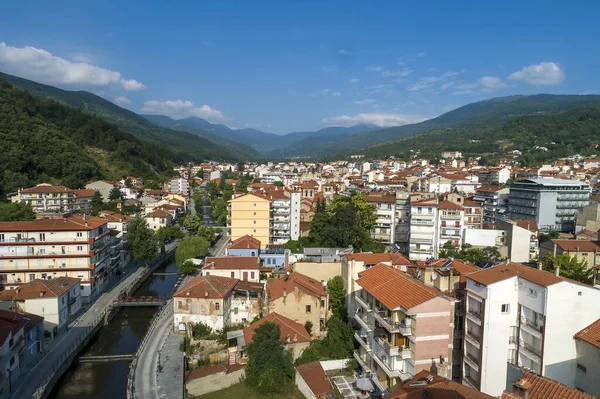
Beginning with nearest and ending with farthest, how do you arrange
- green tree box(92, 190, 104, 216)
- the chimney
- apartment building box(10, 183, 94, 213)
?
the chimney < apartment building box(10, 183, 94, 213) < green tree box(92, 190, 104, 216)

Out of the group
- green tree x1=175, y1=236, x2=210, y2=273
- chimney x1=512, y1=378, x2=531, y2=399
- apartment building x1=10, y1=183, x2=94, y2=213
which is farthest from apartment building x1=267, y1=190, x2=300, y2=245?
chimney x1=512, y1=378, x2=531, y2=399

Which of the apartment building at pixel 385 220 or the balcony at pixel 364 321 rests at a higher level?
the apartment building at pixel 385 220

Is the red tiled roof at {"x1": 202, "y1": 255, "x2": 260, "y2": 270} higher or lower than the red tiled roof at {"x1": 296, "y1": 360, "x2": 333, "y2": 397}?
above

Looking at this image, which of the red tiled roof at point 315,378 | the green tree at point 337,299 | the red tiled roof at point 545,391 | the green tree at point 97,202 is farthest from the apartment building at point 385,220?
the green tree at point 97,202

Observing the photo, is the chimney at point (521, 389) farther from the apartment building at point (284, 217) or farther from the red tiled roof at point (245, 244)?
the apartment building at point (284, 217)

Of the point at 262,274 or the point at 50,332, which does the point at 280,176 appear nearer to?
the point at 262,274

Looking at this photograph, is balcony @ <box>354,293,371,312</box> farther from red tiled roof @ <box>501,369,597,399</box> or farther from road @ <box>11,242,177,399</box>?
road @ <box>11,242,177,399</box>
